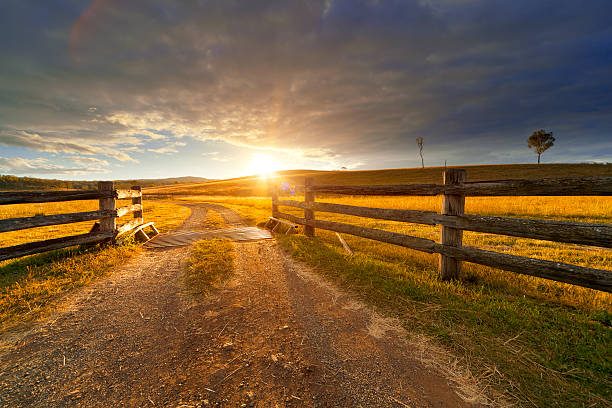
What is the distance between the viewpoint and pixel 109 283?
478 cm

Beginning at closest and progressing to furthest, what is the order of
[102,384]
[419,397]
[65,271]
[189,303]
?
[419,397] < [102,384] < [189,303] < [65,271]

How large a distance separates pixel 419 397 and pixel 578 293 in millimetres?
4003

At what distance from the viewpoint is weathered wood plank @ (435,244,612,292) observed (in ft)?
9.88

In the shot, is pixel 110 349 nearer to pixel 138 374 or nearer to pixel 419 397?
pixel 138 374

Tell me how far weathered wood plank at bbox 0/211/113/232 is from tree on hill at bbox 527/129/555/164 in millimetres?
101230

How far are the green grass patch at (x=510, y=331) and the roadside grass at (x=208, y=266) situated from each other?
2363 mm

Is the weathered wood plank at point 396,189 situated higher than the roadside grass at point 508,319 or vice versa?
the weathered wood plank at point 396,189

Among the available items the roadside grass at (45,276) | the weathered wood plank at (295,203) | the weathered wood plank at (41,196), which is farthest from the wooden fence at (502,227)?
the weathered wood plank at (41,196)

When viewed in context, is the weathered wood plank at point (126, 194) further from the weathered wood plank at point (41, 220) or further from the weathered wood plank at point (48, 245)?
the weathered wood plank at point (48, 245)

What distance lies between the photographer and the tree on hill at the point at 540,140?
7119 centimetres

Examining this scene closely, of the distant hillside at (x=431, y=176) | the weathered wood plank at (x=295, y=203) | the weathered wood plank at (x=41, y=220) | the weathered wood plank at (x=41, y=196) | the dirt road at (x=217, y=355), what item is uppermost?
the distant hillside at (x=431, y=176)

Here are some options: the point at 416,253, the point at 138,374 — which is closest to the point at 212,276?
the point at 138,374

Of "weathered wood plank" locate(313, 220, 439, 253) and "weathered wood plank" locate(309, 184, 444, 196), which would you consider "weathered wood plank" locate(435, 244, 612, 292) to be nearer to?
"weathered wood plank" locate(313, 220, 439, 253)

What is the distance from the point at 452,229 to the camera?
4.53 metres
